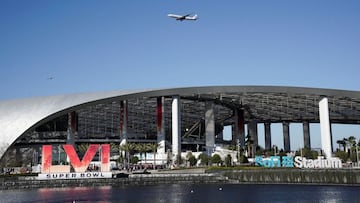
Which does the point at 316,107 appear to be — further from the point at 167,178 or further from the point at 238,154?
the point at 167,178

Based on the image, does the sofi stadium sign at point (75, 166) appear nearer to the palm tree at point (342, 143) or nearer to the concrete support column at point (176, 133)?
the concrete support column at point (176, 133)

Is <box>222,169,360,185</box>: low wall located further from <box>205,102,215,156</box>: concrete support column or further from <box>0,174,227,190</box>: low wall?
<box>205,102,215,156</box>: concrete support column

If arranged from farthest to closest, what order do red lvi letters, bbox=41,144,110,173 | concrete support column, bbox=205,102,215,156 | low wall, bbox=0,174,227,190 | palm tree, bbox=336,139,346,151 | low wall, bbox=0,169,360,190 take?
palm tree, bbox=336,139,346,151, concrete support column, bbox=205,102,215,156, red lvi letters, bbox=41,144,110,173, low wall, bbox=0,174,227,190, low wall, bbox=0,169,360,190

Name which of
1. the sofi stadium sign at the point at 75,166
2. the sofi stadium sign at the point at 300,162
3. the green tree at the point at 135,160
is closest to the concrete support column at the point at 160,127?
the green tree at the point at 135,160

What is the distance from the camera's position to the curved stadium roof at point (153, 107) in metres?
64.2

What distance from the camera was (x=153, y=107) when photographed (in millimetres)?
80875

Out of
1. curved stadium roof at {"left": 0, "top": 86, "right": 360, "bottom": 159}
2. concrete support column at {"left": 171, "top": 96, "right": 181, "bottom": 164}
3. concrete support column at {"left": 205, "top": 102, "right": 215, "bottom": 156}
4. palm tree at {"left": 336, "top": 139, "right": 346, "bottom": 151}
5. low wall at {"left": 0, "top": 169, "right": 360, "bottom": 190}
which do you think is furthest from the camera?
palm tree at {"left": 336, "top": 139, "right": 346, "bottom": 151}

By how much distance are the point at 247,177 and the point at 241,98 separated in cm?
2818

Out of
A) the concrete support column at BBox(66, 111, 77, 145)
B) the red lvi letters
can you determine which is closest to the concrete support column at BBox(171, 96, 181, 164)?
the red lvi letters

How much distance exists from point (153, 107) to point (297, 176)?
4051 cm

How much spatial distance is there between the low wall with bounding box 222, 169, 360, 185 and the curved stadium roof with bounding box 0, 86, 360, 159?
2170 cm

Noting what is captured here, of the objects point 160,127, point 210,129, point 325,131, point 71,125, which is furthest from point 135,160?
point 325,131

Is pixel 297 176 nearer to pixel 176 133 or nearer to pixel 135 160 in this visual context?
pixel 176 133

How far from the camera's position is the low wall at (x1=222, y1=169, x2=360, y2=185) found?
1633 inches
